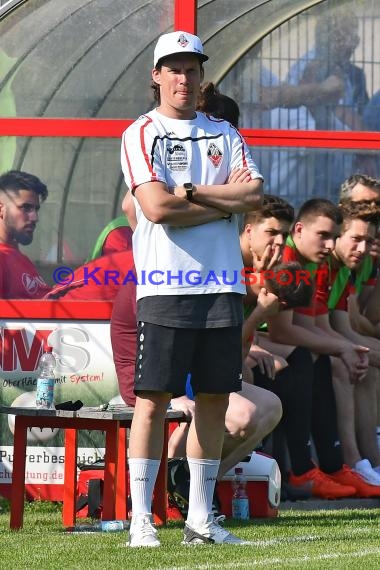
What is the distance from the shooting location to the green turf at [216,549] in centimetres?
476

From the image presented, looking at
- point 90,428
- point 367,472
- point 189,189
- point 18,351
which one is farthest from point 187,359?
point 367,472

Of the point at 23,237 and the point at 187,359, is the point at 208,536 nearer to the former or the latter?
the point at 187,359

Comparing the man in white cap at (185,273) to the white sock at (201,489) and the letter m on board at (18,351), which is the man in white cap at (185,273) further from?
the letter m on board at (18,351)

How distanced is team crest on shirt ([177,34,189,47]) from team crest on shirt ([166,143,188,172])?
0.41 metres

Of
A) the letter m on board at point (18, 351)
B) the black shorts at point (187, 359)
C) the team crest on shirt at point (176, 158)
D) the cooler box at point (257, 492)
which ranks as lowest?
the cooler box at point (257, 492)

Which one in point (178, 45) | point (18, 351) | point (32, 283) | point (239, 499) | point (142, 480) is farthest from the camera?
point (32, 283)

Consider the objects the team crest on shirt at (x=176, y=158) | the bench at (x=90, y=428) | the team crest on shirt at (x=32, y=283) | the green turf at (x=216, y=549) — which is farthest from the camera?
the team crest on shirt at (x=32, y=283)

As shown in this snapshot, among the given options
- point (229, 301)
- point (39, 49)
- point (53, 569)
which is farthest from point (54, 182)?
point (53, 569)

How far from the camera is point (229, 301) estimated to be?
5469mm

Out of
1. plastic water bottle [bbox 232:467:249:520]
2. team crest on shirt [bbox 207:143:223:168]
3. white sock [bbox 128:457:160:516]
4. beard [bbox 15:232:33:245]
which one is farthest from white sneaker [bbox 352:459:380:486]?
team crest on shirt [bbox 207:143:223:168]

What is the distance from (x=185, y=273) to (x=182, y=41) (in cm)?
95

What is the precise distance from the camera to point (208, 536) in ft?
18.0

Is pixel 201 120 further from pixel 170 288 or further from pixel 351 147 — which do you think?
pixel 351 147

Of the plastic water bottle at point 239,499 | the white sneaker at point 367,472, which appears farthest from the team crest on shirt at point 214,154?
the white sneaker at point 367,472
